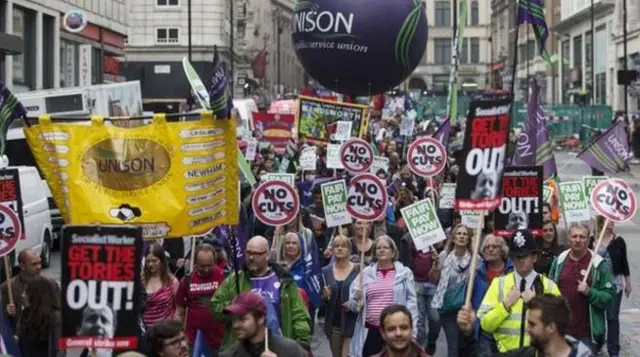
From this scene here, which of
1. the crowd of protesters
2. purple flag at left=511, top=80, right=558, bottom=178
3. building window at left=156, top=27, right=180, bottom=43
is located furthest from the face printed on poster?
building window at left=156, top=27, right=180, bottom=43

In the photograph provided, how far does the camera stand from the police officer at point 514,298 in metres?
9.03

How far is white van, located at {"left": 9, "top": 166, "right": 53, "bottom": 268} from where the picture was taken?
68.2ft

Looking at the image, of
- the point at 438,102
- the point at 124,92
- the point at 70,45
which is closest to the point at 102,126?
the point at 124,92

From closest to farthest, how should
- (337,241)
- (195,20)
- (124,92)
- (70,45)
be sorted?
(337,241) < (124,92) < (70,45) < (195,20)

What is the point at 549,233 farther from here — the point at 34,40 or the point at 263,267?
the point at 34,40

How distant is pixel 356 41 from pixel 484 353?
47.0 feet

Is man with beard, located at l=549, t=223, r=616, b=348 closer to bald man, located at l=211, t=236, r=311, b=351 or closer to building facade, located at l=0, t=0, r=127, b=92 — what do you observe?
bald man, located at l=211, t=236, r=311, b=351

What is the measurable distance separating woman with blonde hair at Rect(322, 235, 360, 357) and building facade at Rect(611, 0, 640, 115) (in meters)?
55.7

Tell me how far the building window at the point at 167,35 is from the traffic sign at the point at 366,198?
66.2 m

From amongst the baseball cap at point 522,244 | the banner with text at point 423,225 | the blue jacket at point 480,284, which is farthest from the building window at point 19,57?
the baseball cap at point 522,244

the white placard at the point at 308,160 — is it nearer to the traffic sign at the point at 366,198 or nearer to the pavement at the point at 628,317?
the pavement at the point at 628,317

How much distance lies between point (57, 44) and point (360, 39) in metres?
25.7

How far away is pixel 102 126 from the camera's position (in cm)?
970

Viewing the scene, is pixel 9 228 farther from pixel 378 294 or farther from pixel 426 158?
pixel 426 158
